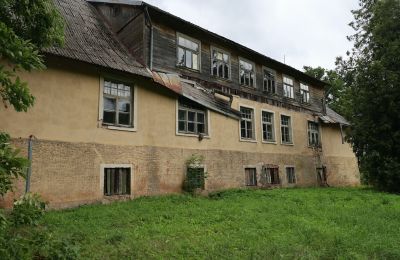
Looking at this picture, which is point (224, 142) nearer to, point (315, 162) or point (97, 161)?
point (97, 161)

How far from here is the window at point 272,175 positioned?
1822 centimetres

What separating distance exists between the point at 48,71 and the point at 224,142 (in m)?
8.08

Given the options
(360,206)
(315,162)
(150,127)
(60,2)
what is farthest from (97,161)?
(315,162)

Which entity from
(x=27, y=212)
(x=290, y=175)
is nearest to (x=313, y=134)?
(x=290, y=175)

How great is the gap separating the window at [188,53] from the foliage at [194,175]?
416 cm

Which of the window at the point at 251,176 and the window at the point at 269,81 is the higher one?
the window at the point at 269,81

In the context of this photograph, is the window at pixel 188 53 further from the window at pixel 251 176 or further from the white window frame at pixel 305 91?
the white window frame at pixel 305 91

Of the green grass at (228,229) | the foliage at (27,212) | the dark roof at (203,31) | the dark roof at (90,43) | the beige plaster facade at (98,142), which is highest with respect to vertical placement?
the dark roof at (203,31)

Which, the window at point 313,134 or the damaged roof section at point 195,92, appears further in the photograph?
the window at point 313,134

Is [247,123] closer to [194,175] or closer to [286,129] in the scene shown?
[286,129]

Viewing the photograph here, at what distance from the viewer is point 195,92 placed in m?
14.9

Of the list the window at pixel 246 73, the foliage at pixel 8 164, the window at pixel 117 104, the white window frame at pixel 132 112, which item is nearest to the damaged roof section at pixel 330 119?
the window at pixel 246 73

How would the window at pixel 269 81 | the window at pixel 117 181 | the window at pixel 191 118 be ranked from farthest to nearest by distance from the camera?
1. the window at pixel 269 81
2. the window at pixel 191 118
3. the window at pixel 117 181

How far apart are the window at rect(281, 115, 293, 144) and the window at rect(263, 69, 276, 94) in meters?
1.73
